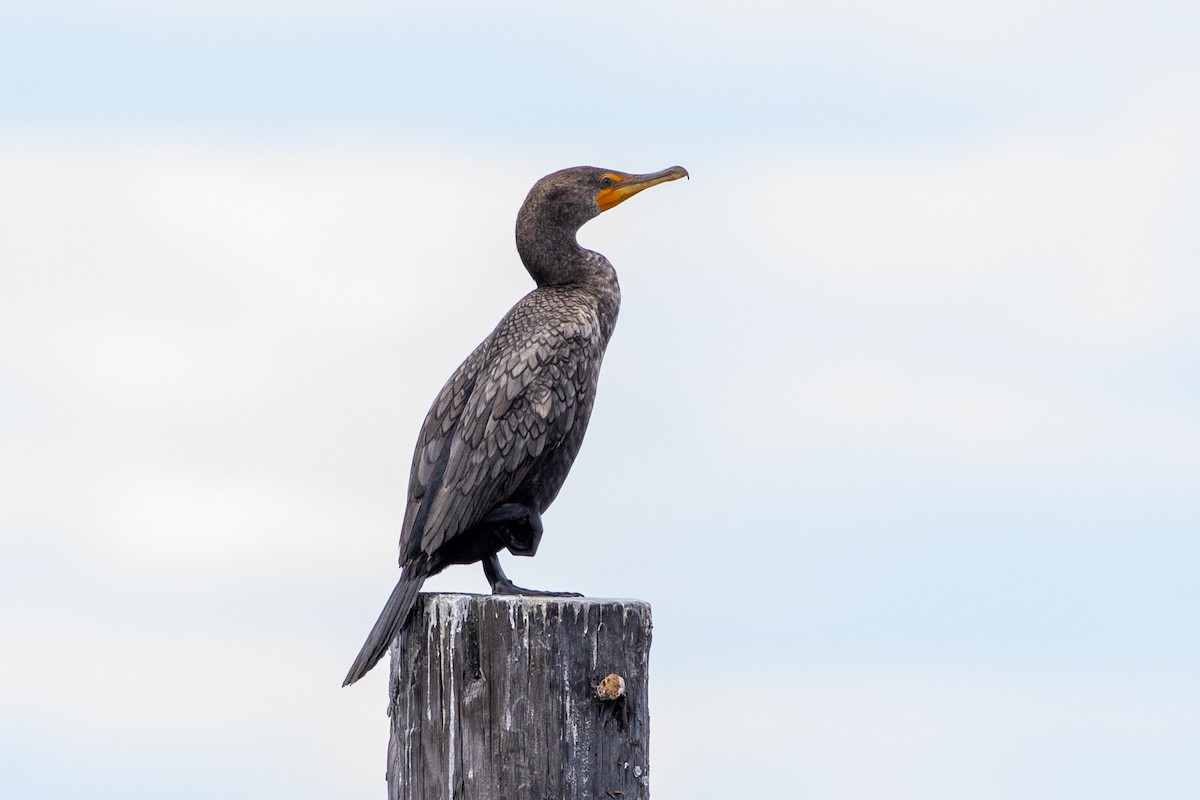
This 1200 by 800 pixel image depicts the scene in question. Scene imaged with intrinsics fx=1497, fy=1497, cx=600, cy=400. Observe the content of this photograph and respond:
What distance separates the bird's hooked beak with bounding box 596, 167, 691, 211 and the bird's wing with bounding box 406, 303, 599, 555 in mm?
588

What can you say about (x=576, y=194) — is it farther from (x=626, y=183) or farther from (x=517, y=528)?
(x=517, y=528)

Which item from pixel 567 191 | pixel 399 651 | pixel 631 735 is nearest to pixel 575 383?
pixel 567 191

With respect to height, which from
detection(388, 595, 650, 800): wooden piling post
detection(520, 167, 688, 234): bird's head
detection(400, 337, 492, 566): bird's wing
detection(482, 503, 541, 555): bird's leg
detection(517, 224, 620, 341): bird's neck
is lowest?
detection(388, 595, 650, 800): wooden piling post

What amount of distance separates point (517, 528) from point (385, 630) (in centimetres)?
89

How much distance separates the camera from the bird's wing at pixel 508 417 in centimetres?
560

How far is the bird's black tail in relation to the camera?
16.7ft

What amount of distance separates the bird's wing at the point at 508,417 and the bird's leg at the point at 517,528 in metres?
0.07

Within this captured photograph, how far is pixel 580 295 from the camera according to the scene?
633 cm

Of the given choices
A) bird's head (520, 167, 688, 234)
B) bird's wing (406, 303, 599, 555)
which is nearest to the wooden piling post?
bird's wing (406, 303, 599, 555)

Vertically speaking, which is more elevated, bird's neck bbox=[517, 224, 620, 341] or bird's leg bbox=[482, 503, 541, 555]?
bird's neck bbox=[517, 224, 620, 341]

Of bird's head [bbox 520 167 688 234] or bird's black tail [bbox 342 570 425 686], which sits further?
bird's head [bbox 520 167 688 234]

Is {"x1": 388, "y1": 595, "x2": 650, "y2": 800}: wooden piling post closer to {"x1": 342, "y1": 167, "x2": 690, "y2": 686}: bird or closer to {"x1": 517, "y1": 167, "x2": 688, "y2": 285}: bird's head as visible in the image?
{"x1": 342, "y1": 167, "x2": 690, "y2": 686}: bird

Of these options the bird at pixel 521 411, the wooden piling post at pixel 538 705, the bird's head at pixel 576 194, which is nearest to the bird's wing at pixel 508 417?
the bird at pixel 521 411

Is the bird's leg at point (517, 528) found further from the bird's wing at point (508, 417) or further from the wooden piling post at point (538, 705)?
the wooden piling post at point (538, 705)
